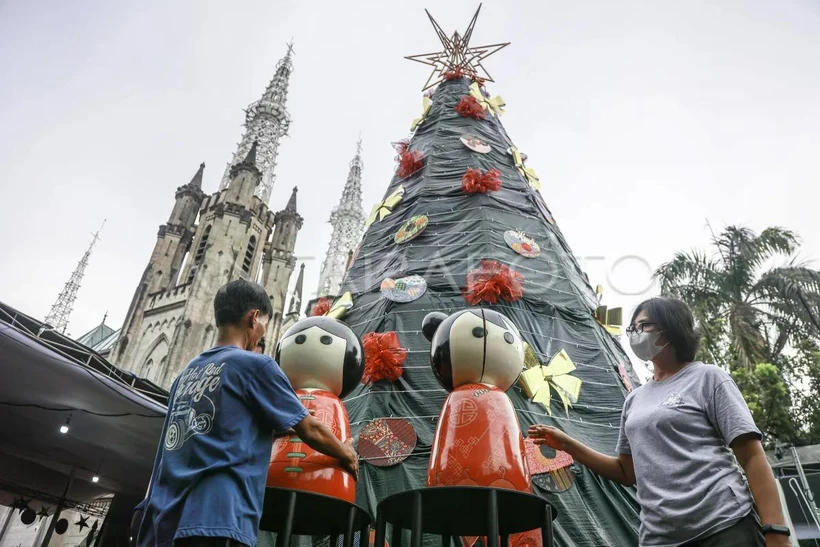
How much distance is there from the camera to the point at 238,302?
2463 millimetres

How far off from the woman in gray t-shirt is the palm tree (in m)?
10.6

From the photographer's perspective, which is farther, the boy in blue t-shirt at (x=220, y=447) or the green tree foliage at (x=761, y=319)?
the green tree foliage at (x=761, y=319)

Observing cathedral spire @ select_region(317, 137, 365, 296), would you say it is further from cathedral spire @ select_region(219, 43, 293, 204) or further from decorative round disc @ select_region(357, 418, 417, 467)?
decorative round disc @ select_region(357, 418, 417, 467)

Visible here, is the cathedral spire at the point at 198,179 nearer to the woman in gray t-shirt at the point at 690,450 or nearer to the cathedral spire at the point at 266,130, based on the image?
the cathedral spire at the point at 266,130

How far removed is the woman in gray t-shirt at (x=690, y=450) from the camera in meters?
1.90

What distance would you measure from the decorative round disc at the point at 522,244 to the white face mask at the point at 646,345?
393 cm

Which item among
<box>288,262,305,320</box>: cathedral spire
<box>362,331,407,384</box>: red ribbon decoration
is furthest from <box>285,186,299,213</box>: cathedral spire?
<box>362,331,407,384</box>: red ribbon decoration

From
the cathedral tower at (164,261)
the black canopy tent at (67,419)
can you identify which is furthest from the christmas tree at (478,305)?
the cathedral tower at (164,261)

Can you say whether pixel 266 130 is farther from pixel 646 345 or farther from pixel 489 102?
pixel 646 345

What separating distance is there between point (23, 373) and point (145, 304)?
35.3 m

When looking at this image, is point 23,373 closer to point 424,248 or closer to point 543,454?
point 424,248


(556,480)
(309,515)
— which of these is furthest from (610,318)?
(309,515)

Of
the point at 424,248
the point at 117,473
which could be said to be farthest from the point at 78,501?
the point at 424,248

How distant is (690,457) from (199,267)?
37.8 metres
